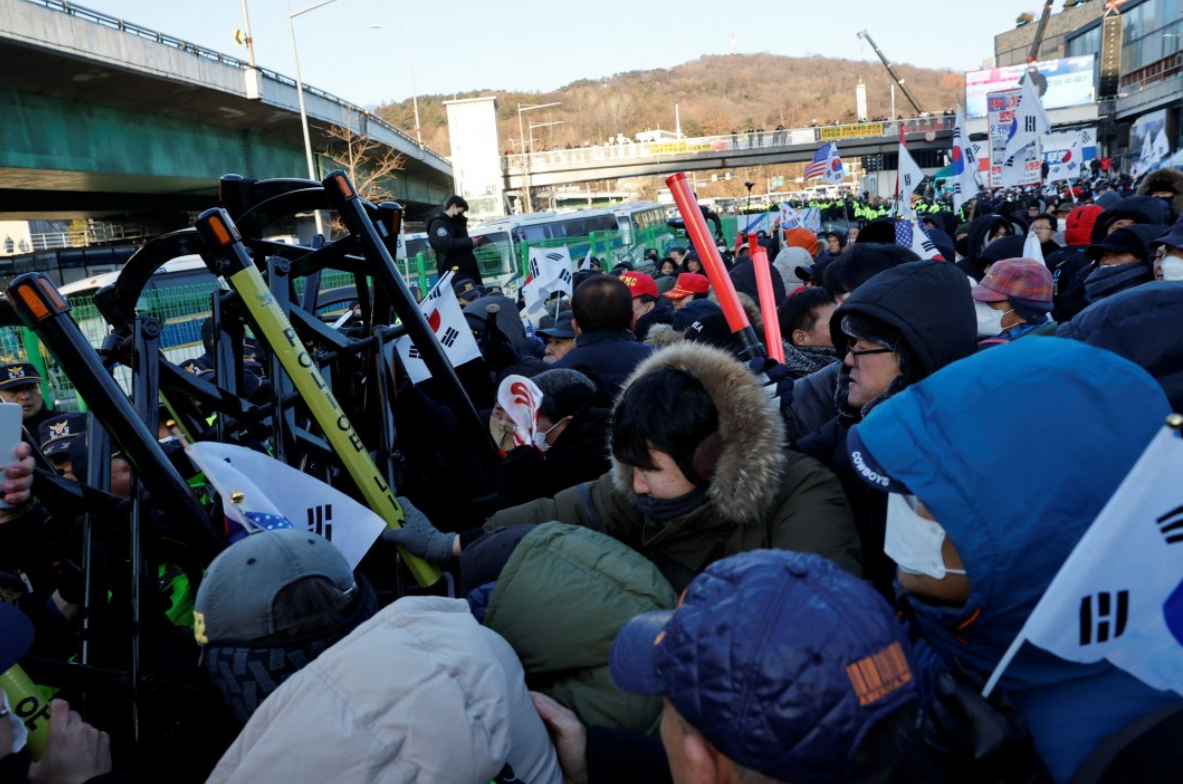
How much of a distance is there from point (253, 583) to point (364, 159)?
4387cm

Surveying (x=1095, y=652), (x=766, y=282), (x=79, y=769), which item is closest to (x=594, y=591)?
(x=1095, y=652)

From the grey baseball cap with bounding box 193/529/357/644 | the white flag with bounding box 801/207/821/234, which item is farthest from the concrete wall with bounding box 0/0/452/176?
the grey baseball cap with bounding box 193/529/357/644

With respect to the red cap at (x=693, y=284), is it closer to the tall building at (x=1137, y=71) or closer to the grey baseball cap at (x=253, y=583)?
the grey baseball cap at (x=253, y=583)

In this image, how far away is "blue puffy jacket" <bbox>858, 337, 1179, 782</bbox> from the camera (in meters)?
1.44

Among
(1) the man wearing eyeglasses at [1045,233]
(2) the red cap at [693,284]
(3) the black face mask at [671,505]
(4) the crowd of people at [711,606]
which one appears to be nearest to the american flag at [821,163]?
(1) the man wearing eyeglasses at [1045,233]

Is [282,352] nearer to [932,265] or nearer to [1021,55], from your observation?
[932,265]

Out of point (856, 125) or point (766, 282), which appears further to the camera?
point (856, 125)

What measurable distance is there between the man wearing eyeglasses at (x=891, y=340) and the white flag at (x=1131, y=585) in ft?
3.56

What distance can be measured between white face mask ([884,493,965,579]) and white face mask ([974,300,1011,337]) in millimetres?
3087

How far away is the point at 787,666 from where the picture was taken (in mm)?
1175

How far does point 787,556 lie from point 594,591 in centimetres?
68

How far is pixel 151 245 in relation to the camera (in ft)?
9.65

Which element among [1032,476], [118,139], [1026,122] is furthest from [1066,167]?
[118,139]

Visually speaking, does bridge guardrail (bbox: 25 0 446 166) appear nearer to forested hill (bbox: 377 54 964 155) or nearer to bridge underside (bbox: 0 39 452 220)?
bridge underside (bbox: 0 39 452 220)
